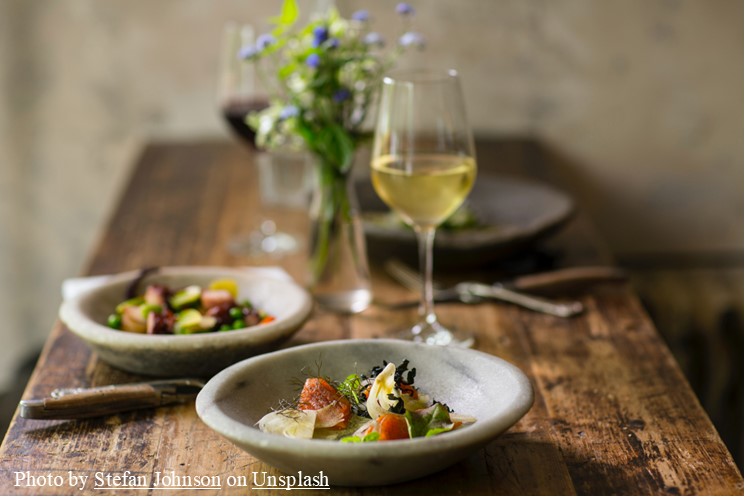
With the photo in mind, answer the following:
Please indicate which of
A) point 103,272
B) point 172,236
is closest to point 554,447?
point 103,272

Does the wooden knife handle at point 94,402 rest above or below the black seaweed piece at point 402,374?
below

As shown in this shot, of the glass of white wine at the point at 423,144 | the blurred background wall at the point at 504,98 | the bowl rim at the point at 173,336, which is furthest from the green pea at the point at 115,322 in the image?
the blurred background wall at the point at 504,98

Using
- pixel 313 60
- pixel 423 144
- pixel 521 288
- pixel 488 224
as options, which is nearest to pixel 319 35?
pixel 313 60

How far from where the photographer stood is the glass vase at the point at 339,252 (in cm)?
133

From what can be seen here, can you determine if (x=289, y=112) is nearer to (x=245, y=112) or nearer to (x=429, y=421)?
(x=245, y=112)

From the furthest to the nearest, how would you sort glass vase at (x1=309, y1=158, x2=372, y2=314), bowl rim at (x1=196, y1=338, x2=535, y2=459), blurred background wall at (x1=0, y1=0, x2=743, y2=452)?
blurred background wall at (x1=0, y1=0, x2=743, y2=452), glass vase at (x1=309, y1=158, x2=372, y2=314), bowl rim at (x1=196, y1=338, x2=535, y2=459)

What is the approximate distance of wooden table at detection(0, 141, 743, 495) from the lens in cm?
84

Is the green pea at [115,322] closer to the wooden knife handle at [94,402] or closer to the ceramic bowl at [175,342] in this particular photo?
the ceramic bowl at [175,342]

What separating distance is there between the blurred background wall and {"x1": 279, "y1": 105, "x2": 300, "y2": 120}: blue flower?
120cm

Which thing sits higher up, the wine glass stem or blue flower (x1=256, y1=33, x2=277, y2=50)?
blue flower (x1=256, y1=33, x2=277, y2=50)

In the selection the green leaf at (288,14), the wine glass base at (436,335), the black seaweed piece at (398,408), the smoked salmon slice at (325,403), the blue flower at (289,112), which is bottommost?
the wine glass base at (436,335)

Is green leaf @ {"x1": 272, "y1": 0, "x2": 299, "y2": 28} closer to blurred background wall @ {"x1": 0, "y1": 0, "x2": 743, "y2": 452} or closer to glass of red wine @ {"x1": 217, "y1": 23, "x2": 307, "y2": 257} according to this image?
glass of red wine @ {"x1": 217, "y1": 23, "x2": 307, "y2": 257}

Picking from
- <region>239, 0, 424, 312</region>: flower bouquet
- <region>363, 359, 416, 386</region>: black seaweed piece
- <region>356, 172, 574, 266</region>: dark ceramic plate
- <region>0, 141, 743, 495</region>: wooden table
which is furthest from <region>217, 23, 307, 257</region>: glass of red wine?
<region>363, 359, 416, 386</region>: black seaweed piece

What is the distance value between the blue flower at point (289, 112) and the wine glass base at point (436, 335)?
1.09ft
